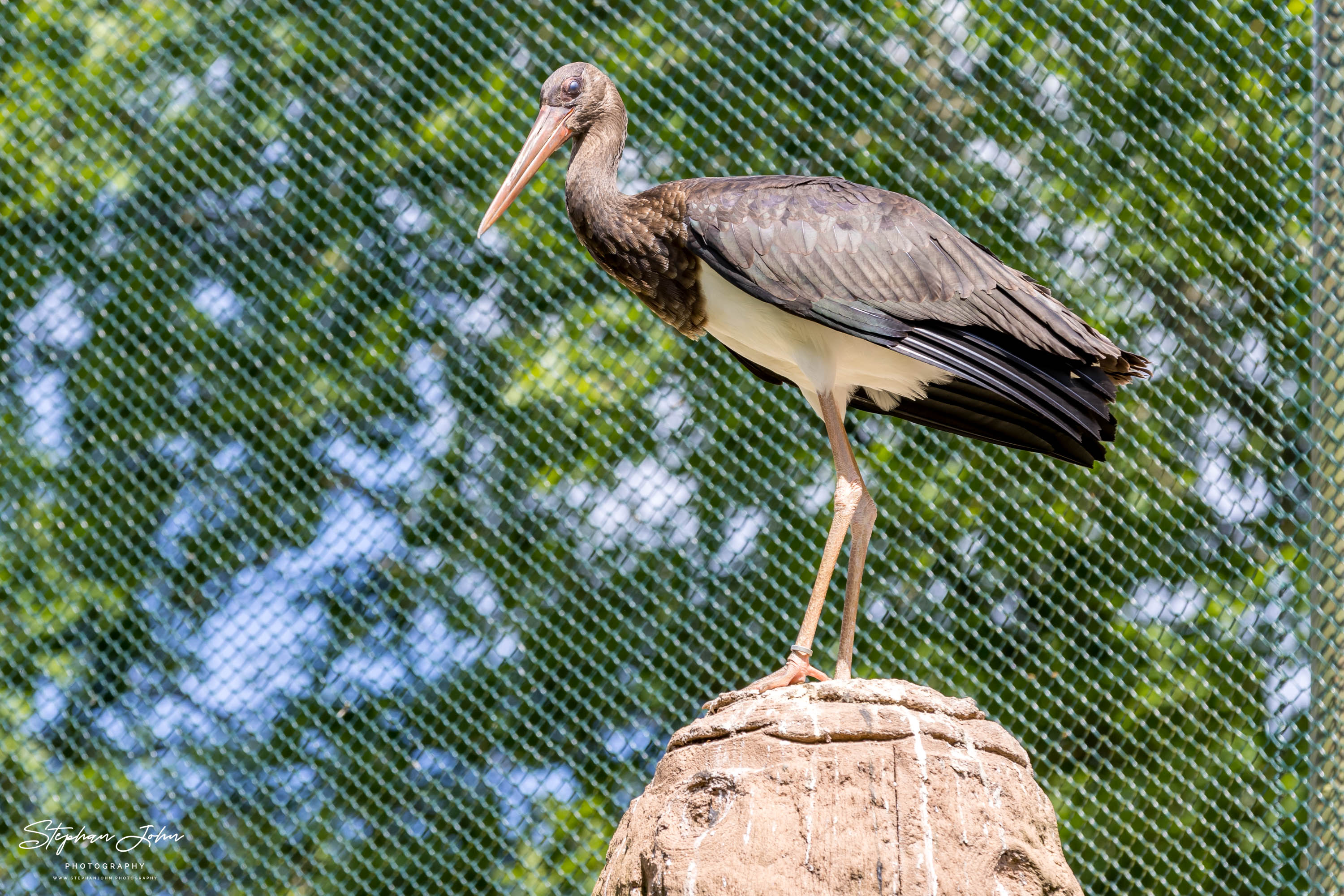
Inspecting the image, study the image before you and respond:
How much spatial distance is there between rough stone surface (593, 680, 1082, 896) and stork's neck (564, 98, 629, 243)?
4.35 ft

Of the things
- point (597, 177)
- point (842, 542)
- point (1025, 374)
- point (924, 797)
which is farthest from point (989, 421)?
point (924, 797)

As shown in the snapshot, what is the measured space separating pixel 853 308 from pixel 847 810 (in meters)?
1.23

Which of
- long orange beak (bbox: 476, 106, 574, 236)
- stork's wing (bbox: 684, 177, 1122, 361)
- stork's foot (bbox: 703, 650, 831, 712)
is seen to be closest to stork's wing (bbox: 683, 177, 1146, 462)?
stork's wing (bbox: 684, 177, 1122, 361)

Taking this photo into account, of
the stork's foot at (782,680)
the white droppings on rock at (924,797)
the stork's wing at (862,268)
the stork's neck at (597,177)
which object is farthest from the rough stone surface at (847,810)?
the stork's neck at (597,177)

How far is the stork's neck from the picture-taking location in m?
3.63

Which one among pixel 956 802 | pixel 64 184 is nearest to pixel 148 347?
pixel 64 184

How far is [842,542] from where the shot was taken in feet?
11.6

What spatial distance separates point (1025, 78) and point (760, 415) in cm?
158

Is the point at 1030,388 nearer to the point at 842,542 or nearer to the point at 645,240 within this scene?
the point at 842,542

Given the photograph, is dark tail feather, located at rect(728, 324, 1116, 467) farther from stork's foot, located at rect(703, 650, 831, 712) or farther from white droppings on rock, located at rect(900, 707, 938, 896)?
white droppings on rock, located at rect(900, 707, 938, 896)

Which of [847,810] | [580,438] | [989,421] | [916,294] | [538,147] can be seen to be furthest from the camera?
[580,438]

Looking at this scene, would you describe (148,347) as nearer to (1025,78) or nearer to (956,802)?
(1025,78)

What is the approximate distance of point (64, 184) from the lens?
6164 mm

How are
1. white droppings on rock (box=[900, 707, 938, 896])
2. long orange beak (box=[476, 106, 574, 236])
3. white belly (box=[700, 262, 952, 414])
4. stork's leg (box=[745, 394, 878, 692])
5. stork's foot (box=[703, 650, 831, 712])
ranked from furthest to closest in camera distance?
long orange beak (box=[476, 106, 574, 236]), white belly (box=[700, 262, 952, 414]), stork's leg (box=[745, 394, 878, 692]), stork's foot (box=[703, 650, 831, 712]), white droppings on rock (box=[900, 707, 938, 896])
